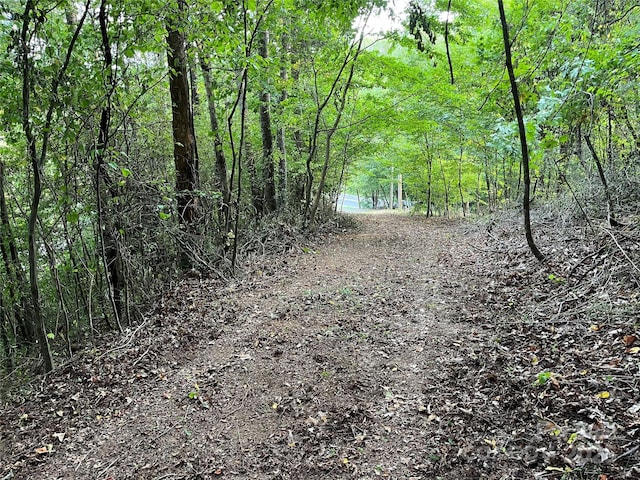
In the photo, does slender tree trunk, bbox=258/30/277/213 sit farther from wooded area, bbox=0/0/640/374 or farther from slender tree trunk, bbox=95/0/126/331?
slender tree trunk, bbox=95/0/126/331

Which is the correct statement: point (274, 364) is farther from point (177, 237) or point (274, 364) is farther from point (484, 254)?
point (484, 254)

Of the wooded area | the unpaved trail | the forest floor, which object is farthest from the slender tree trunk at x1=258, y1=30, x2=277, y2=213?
the forest floor

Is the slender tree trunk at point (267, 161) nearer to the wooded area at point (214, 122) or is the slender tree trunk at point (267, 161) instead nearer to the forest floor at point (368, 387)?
the wooded area at point (214, 122)

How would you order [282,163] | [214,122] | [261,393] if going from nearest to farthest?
[261,393] → [214,122] → [282,163]

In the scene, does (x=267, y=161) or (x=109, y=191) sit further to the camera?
(x=267, y=161)

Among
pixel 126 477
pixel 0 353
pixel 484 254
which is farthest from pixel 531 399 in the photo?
pixel 0 353

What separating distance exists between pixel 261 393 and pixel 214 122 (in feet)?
24.1

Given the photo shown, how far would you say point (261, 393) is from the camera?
13.4 feet

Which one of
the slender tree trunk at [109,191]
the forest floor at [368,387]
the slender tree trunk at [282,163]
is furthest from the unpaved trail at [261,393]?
the slender tree trunk at [282,163]

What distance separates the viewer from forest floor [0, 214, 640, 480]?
115 inches

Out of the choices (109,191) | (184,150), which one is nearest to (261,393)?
(109,191)

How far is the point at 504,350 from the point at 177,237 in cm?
559

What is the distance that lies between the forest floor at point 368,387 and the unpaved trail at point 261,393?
0.02 m

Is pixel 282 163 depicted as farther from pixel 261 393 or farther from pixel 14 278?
pixel 261 393
